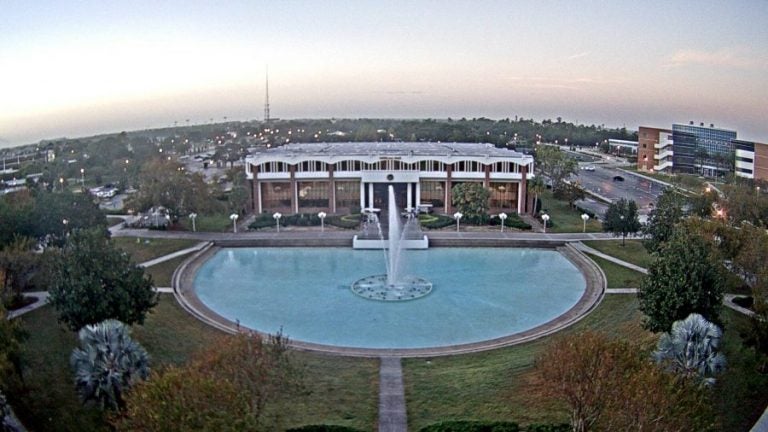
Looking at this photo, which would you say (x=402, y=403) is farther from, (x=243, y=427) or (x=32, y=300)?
(x=32, y=300)

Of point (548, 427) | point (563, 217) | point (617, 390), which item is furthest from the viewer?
point (563, 217)

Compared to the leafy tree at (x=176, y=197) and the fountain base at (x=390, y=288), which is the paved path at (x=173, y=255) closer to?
the leafy tree at (x=176, y=197)

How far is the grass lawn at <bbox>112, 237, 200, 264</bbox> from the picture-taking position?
3705 cm

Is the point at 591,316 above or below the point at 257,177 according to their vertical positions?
below

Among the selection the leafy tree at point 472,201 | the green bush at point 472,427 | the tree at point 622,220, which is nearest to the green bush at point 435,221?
the leafy tree at point 472,201

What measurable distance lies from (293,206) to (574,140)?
103 meters

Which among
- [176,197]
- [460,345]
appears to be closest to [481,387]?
[460,345]

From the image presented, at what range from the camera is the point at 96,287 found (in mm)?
20984

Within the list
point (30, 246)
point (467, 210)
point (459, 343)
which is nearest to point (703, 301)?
point (459, 343)

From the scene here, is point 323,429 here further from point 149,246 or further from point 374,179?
point 374,179

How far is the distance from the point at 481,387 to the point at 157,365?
11.7 metres

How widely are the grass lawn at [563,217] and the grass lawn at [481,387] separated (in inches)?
765

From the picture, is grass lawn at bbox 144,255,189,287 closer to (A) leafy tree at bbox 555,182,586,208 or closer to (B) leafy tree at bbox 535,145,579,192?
(A) leafy tree at bbox 555,182,586,208

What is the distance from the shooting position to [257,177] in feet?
170
